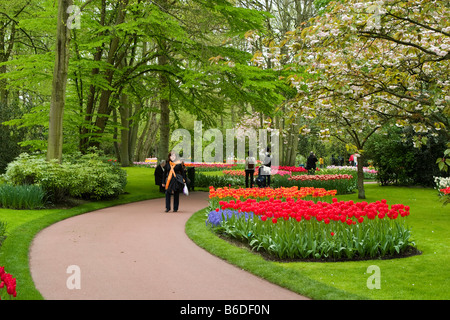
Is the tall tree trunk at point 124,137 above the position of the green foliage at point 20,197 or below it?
above

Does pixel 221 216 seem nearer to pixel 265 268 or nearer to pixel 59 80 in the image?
pixel 265 268

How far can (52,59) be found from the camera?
1538cm

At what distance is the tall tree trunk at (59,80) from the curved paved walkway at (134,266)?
163 inches

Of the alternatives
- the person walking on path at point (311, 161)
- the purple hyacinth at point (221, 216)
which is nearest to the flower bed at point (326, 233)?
the purple hyacinth at point (221, 216)

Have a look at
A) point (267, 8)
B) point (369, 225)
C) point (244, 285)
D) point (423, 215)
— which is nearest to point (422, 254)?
point (369, 225)

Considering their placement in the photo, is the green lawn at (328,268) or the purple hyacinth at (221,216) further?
the purple hyacinth at (221,216)

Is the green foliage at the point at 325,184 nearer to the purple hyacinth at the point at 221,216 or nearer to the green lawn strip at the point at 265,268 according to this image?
the purple hyacinth at the point at 221,216

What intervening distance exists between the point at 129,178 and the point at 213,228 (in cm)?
1536

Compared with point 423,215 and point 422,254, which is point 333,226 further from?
point 423,215

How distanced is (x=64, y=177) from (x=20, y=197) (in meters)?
1.52

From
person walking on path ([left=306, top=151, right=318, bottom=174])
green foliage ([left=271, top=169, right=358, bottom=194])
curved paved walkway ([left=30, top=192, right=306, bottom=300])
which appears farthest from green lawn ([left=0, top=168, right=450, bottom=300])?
person walking on path ([left=306, top=151, right=318, bottom=174])

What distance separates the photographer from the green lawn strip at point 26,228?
5.95m

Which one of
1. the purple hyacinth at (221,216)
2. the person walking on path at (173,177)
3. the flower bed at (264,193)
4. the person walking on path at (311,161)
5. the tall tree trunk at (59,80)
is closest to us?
the purple hyacinth at (221,216)

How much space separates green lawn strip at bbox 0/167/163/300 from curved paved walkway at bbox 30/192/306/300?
6.4 inches
